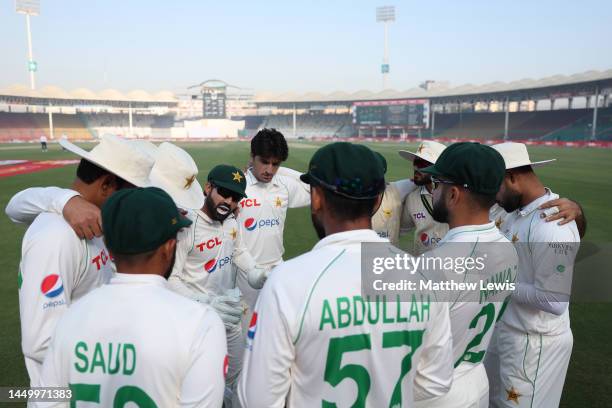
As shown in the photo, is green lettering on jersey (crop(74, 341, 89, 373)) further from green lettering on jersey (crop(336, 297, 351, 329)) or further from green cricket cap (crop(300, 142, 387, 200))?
green cricket cap (crop(300, 142, 387, 200))

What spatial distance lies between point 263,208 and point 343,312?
3435 millimetres

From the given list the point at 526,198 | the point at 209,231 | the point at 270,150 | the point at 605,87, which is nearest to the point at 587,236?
the point at 526,198

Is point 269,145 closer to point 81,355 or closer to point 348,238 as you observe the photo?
point 348,238

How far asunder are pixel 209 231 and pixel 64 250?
1.56 meters

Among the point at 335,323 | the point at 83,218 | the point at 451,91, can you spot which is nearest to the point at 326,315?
the point at 335,323

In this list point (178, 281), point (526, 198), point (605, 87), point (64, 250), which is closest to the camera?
point (64, 250)

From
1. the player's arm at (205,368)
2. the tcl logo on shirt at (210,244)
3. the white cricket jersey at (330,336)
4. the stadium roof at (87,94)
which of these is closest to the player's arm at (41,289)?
the player's arm at (205,368)

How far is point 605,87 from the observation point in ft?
171

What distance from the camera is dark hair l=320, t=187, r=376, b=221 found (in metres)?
1.77

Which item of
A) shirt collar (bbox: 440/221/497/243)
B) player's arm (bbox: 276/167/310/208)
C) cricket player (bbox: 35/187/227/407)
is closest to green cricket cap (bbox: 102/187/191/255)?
cricket player (bbox: 35/187/227/407)

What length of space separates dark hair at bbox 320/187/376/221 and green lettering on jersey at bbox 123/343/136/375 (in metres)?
0.99

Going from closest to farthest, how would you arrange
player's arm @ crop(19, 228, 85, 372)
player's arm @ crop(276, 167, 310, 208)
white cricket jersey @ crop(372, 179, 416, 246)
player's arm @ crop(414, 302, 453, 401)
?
1. player's arm @ crop(414, 302, 453, 401)
2. player's arm @ crop(19, 228, 85, 372)
3. white cricket jersey @ crop(372, 179, 416, 246)
4. player's arm @ crop(276, 167, 310, 208)

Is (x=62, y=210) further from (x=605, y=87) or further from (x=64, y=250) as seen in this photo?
(x=605, y=87)

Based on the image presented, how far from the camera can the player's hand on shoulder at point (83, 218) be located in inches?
91.0
